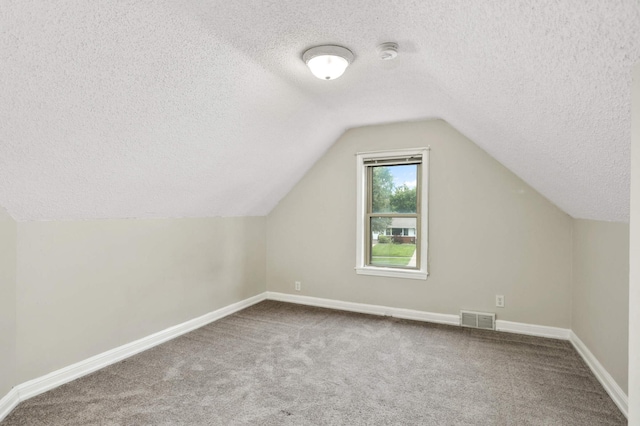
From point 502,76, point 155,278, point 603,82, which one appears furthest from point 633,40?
point 155,278

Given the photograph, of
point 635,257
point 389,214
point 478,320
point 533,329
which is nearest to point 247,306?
point 389,214

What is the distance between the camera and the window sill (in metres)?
3.97

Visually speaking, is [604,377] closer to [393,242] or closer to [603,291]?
[603,291]

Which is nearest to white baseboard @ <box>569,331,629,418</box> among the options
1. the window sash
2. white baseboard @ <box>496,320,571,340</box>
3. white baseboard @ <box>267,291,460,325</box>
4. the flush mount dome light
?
white baseboard @ <box>496,320,571,340</box>

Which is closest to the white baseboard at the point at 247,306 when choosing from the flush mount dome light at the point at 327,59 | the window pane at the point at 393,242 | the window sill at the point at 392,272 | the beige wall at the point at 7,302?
the beige wall at the point at 7,302

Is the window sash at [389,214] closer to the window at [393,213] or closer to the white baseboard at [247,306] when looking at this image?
the window at [393,213]

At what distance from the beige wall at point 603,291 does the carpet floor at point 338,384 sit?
0.24 metres

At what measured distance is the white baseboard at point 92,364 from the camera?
223 centimetres

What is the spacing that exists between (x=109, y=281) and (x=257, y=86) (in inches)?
77.5

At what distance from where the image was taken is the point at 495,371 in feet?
8.87

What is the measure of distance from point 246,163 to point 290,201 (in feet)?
4.49

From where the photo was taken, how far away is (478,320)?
145 inches

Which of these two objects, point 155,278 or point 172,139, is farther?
point 155,278

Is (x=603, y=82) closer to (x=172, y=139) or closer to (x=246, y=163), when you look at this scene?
(x=172, y=139)
